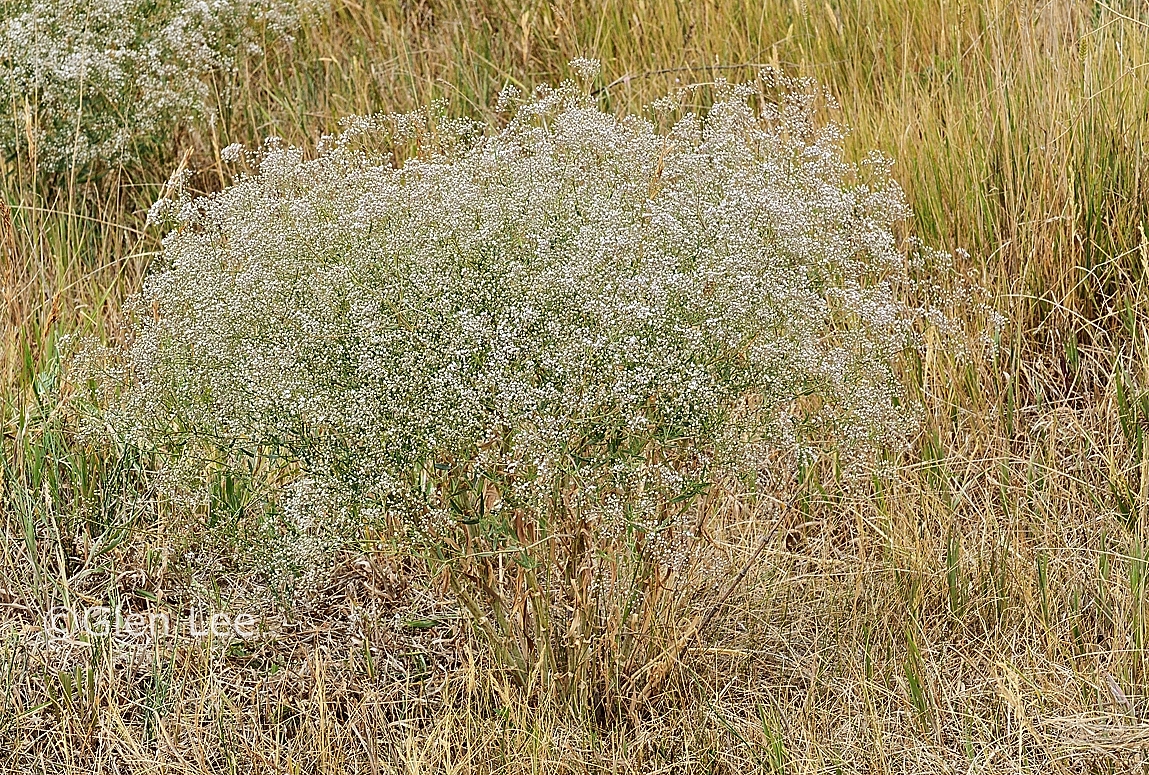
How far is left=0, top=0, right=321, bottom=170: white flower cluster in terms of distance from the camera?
411cm

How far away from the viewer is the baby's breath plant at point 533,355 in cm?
212

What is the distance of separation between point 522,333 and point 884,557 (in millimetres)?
1228

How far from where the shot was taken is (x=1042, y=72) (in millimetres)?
3713

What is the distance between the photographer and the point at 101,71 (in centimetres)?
411

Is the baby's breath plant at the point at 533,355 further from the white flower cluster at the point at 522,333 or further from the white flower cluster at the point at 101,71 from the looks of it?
the white flower cluster at the point at 101,71

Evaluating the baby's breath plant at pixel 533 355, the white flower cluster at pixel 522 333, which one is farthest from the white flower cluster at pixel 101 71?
the white flower cluster at pixel 522 333

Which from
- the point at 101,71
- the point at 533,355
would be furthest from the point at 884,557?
the point at 101,71

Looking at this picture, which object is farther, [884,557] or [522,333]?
[884,557]

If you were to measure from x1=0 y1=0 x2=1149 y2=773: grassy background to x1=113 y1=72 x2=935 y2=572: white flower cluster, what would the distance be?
1.62ft

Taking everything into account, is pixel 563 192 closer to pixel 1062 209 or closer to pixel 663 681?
pixel 663 681

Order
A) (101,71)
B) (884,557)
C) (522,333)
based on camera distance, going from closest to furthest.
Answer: (522,333) → (884,557) → (101,71)

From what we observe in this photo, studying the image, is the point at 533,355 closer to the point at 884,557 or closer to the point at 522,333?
the point at 522,333

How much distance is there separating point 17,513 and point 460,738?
1.28 meters

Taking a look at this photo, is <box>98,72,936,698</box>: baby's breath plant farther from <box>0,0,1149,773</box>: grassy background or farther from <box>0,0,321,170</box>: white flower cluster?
<box>0,0,321,170</box>: white flower cluster
